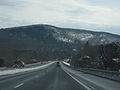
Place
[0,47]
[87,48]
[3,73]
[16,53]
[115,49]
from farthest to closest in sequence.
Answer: [87,48]
[16,53]
[0,47]
[115,49]
[3,73]

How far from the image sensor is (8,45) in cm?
10656

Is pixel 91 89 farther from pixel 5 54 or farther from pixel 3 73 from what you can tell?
pixel 5 54

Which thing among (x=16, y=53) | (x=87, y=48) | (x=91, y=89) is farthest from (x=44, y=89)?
(x=87, y=48)

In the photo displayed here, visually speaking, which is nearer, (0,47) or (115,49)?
(115,49)

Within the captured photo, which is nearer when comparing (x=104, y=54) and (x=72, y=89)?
(x=72, y=89)

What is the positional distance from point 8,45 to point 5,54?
7.81 m

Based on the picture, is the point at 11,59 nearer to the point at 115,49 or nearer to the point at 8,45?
the point at 8,45

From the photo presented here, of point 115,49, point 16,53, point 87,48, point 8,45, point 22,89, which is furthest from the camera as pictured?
point 87,48

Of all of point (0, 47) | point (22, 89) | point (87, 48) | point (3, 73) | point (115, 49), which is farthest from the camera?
point (87, 48)

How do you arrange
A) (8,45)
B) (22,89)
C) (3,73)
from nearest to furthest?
(22,89)
(3,73)
(8,45)

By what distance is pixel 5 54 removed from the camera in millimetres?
99188

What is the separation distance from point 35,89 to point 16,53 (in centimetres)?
9837

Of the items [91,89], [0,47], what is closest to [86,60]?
[0,47]

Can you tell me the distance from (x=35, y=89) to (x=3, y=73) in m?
26.5
